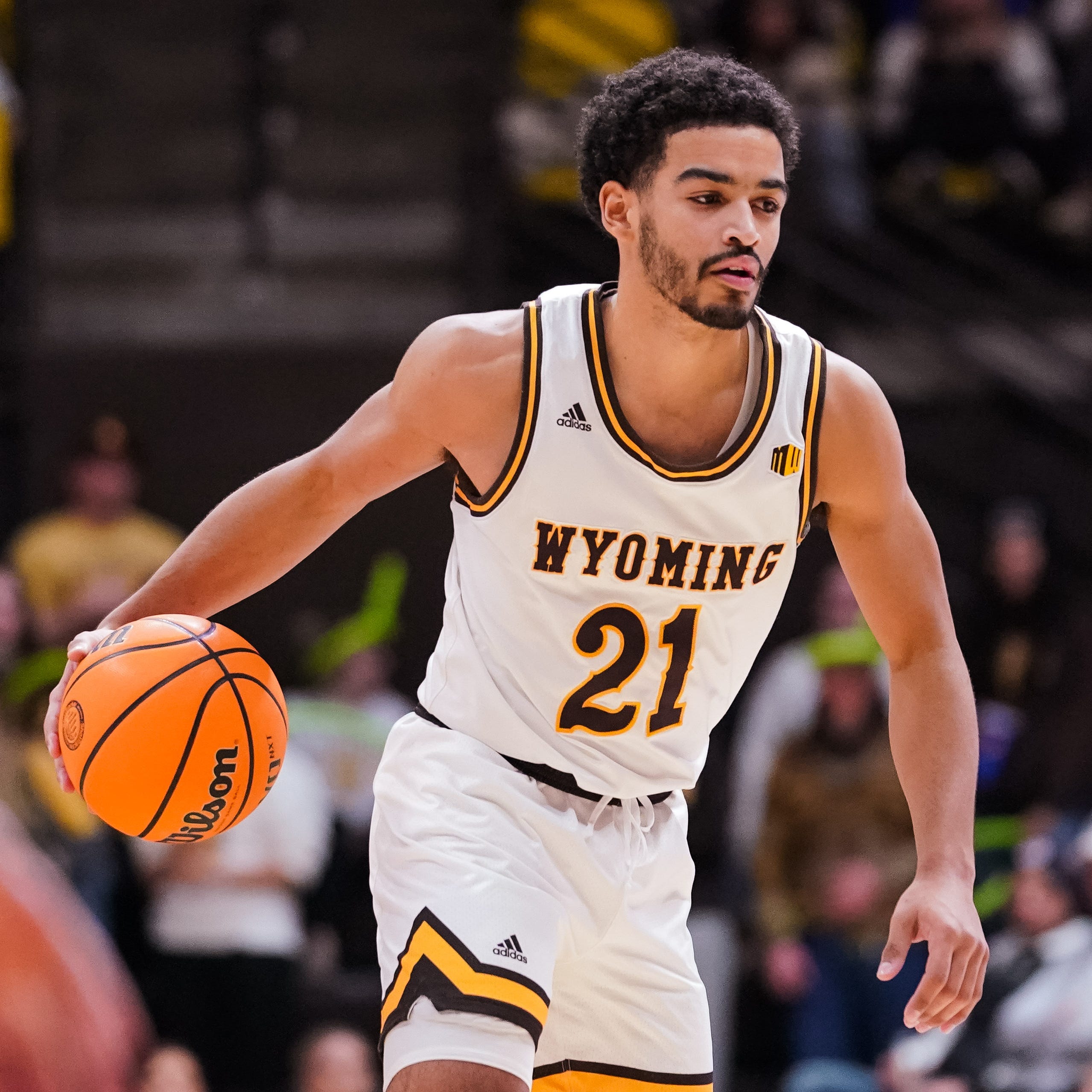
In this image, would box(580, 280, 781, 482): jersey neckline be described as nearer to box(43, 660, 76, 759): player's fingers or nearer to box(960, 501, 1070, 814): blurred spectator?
box(43, 660, 76, 759): player's fingers

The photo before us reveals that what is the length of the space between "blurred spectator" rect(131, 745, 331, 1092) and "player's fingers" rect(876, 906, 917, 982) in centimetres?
383

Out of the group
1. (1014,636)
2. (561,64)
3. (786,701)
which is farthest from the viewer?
(561,64)

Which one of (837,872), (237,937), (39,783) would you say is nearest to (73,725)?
(237,937)

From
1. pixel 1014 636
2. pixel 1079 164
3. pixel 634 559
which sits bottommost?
pixel 1014 636

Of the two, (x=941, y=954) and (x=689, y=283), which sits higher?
(x=689, y=283)

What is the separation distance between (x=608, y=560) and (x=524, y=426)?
1.09 feet

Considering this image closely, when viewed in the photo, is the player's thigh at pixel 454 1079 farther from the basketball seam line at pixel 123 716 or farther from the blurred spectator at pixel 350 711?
the blurred spectator at pixel 350 711

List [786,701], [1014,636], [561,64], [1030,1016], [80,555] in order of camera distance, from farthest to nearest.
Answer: [561,64]
[1014,636]
[80,555]
[786,701]
[1030,1016]

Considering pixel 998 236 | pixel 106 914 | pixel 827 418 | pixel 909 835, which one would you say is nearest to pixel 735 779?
pixel 909 835

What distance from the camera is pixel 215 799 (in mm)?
3875

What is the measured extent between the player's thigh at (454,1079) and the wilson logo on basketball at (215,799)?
2.49 ft

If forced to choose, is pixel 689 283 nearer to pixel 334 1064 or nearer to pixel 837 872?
pixel 334 1064

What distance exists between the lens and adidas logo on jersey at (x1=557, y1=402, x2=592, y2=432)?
3826mm

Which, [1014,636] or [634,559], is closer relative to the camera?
[634,559]
